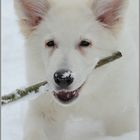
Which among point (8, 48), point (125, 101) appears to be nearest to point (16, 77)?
point (8, 48)

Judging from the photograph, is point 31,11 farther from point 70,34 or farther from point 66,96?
point 66,96

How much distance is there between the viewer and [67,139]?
18.6ft

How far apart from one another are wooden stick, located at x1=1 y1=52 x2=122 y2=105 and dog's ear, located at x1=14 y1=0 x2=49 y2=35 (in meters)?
0.49

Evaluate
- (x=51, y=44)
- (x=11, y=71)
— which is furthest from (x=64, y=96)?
(x=11, y=71)

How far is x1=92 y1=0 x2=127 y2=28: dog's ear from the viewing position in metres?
5.35

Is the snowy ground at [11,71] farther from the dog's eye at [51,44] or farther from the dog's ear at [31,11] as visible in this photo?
the dog's eye at [51,44]

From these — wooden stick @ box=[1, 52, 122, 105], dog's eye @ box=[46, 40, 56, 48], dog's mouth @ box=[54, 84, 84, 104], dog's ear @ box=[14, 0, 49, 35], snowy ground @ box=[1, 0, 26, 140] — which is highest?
dog's ear @ box=[14, 0, 49, 35]

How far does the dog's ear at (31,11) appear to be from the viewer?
540 cm

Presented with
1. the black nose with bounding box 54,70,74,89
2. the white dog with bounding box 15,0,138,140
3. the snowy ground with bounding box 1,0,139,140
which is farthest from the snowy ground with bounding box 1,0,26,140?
the black nose with bounding box 54,70,74,89

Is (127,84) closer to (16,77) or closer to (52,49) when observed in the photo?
(52,49)

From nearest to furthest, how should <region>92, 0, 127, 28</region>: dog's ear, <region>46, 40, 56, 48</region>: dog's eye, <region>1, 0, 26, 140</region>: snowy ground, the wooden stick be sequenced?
the wooden stick < <region>46, 40, 56, 48</region>: dog's eye < <region>92, 0, 127, 28</region>: dog's ear < <region>1, 0, 26, 140</region>: snowy ground

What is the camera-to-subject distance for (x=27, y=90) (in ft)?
17.1

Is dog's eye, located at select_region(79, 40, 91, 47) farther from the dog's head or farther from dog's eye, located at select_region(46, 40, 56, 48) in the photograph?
dog's eye, located at select_region(46, 40, 56, 48)

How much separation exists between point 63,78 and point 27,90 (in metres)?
0.46
